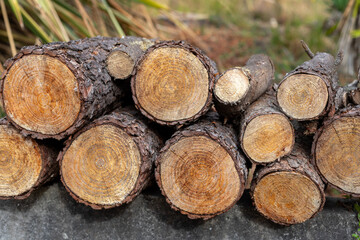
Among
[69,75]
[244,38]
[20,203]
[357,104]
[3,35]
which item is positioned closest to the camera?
[69,75]

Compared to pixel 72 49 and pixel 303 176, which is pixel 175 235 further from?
pixel 72 49

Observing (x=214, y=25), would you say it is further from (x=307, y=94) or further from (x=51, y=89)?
(x=51, y=89)

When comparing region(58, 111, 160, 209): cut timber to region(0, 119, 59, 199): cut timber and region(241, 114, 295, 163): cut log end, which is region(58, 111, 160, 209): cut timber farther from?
region(241, 114, 295, 163): cut log end

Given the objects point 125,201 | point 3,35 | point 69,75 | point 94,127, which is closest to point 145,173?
point 125,201

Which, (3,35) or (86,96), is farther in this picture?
(3,35)

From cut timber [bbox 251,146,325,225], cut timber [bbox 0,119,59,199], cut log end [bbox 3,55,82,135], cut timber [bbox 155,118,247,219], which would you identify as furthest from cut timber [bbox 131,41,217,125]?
cut timber [bbox 0,119,59,199]

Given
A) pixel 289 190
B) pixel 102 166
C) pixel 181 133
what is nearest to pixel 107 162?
pixel 102 166

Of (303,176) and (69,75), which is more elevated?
(69,75)
